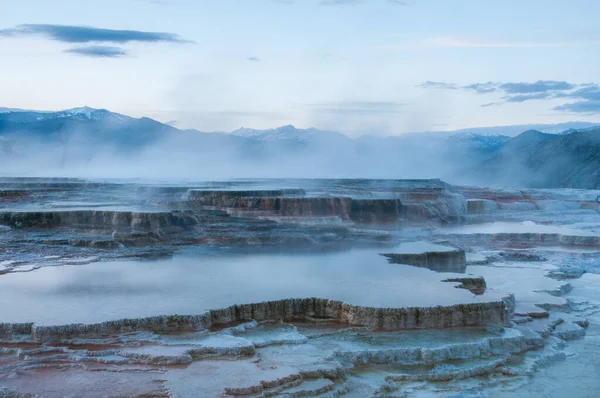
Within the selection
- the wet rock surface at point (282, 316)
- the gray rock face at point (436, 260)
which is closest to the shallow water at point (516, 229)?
the wet rock surface at point (282, 316)

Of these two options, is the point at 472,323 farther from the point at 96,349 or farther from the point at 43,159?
the point at 43,159

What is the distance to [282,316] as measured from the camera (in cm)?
782

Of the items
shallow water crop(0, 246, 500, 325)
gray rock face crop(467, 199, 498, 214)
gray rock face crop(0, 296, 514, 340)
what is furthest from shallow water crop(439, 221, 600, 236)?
gray rock face crop(0, 296, 514, 340)

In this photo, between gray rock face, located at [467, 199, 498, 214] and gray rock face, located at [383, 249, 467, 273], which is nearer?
gray rock face, located at [383, 249, 467, 273]

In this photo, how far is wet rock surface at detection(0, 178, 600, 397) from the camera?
610cm

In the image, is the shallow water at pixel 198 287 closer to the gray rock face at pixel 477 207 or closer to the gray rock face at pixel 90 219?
the gray rock face at pixel 90 219

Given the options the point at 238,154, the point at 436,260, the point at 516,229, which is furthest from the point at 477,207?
the point at 238,154

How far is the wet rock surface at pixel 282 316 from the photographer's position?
6.10 m

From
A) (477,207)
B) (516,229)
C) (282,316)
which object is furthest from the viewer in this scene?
(477,207)

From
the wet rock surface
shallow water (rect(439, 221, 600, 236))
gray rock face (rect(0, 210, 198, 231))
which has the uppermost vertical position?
gray rock face (rect(0, 210, 198, 231))

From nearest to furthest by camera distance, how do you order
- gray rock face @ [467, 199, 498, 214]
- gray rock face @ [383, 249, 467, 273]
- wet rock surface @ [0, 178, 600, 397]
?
wet rock surface @ [0, 178, 600, 397], gray rock face @ [383, 249, 467, 273], gray rock face @ [467, 199, 498, 214]

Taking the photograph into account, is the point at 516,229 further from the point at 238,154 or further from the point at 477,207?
the point at 238,154

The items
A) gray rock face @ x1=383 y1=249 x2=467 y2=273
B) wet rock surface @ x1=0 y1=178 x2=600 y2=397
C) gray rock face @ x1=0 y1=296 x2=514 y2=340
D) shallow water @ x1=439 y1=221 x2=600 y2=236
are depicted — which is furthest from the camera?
shallow water @ x1=439 y1=221 x2=600 y2=236

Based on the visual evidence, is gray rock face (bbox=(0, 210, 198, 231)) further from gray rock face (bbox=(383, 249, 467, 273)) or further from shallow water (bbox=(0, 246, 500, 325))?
gray rock face (bbox=(383, 249, 467, 273))
